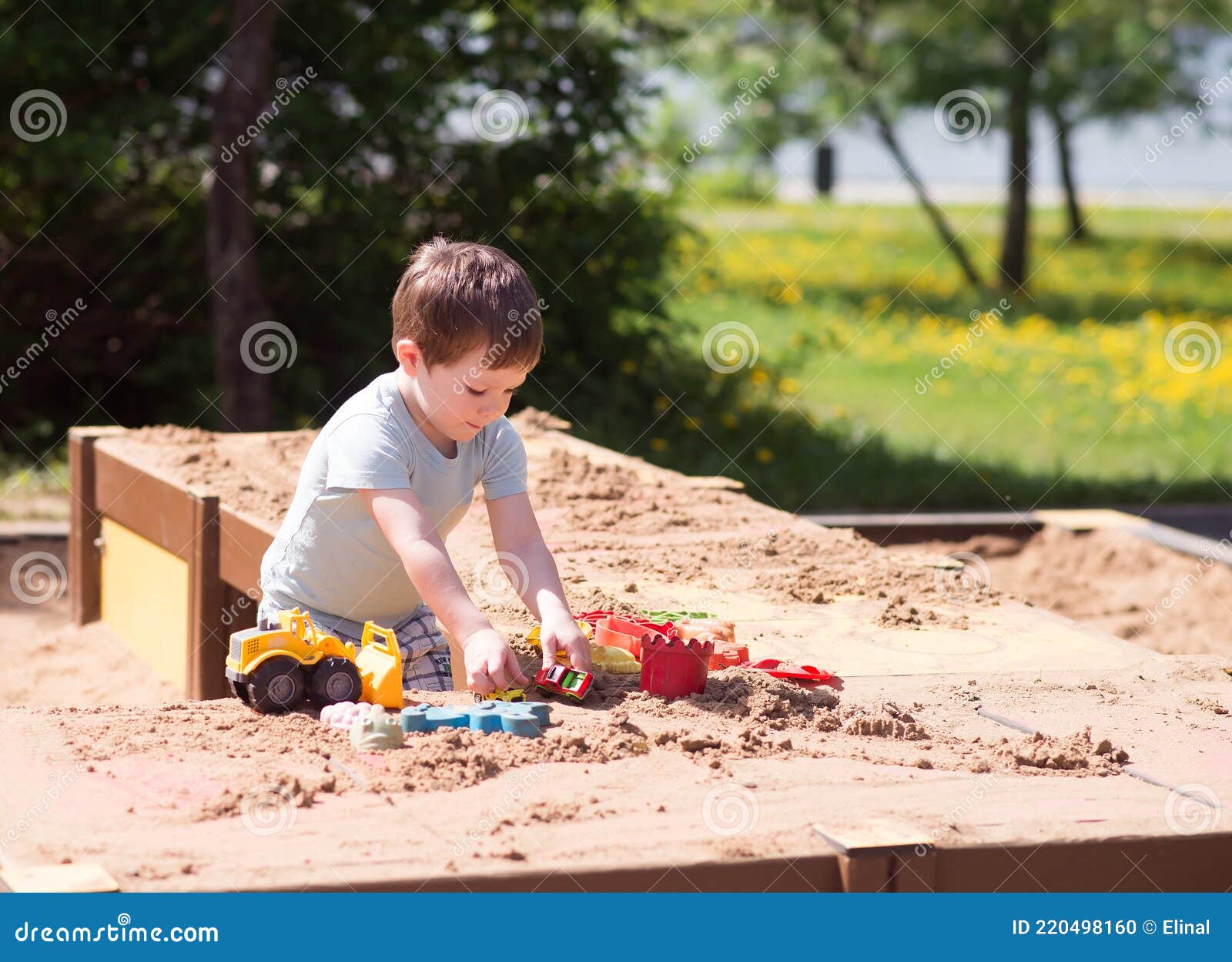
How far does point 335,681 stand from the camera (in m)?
2.62

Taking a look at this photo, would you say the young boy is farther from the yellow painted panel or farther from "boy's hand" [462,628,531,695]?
the yellow painted panel

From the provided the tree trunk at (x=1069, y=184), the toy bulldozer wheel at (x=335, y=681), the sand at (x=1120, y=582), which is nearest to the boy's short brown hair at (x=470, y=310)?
the toy bulldozer wheel at (x=335, y=681)

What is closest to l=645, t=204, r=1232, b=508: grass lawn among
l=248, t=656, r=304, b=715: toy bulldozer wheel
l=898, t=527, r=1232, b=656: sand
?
l=898, t=527, r=1232, b=656: sand

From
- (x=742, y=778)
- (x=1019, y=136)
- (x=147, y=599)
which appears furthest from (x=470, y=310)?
(x=1019, y=136)

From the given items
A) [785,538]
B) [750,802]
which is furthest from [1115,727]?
[785,538]

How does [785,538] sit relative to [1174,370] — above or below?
below

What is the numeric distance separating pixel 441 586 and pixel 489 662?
193mm

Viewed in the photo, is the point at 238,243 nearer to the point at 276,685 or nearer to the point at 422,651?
the point at 422,651

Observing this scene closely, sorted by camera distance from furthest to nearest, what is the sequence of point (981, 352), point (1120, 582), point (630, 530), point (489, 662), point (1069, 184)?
point (1069, 184), point (981, 352), point (1120, 582), point (630, 530), point (489, 662)

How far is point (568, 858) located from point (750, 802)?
1.22 feet

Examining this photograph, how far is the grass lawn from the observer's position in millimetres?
8672

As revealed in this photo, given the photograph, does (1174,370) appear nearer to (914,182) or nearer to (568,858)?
(914,182)

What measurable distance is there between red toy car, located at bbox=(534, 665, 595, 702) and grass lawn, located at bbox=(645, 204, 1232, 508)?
5265 mm

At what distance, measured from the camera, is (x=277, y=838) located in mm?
2023
